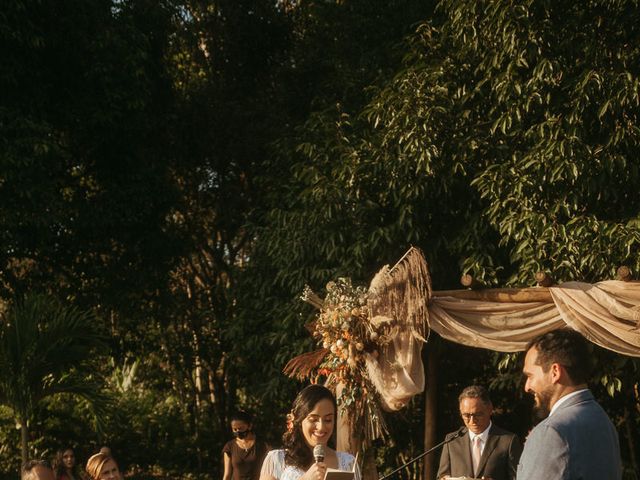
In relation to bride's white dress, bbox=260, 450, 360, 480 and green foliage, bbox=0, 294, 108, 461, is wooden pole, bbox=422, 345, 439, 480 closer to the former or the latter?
green foliage, bbox=0, 294, 108, 461

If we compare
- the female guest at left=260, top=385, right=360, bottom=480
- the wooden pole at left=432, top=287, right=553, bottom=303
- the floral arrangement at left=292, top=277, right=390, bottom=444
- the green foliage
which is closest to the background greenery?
the green foliage

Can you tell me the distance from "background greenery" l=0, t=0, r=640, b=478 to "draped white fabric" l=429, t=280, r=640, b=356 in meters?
0.95

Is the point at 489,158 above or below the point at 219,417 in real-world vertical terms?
above

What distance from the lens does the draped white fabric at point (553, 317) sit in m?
8.82

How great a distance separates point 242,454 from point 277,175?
5903 millimetres

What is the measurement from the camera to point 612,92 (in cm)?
1019

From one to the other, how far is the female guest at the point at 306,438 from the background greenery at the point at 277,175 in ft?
19.0

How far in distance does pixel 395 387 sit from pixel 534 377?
19.0 ft

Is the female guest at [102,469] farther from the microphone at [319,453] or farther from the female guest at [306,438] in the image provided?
the microphone at [319,453]

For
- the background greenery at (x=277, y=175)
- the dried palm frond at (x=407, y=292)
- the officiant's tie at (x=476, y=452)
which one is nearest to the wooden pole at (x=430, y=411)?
the background greenery at (x=277, y=175)

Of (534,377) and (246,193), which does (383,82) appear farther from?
(534,377)

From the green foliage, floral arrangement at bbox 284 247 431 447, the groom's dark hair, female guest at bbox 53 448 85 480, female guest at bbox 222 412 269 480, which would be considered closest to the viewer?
the groom's dark hair

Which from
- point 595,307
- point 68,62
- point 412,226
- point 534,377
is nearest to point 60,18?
point 68,62

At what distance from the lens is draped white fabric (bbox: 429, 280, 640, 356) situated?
8820 millimetres
